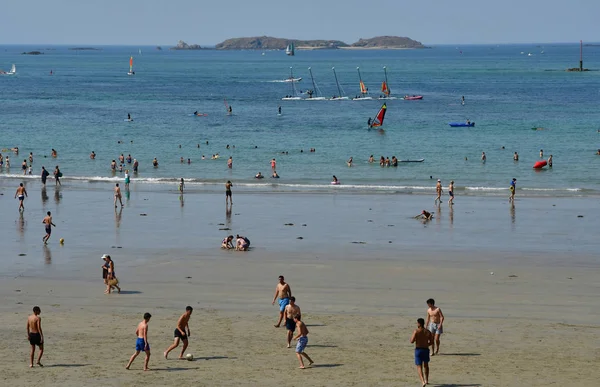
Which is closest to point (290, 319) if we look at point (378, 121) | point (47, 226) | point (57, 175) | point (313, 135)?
point (47, 226)

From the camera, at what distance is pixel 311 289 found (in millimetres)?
28031

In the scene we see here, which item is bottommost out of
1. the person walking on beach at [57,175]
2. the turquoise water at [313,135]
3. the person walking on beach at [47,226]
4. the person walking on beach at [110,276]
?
the person walking on beach at [110,276]

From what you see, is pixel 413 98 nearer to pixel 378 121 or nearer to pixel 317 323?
pixel 378 121

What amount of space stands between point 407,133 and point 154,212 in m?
46.6

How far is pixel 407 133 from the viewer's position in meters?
85.8

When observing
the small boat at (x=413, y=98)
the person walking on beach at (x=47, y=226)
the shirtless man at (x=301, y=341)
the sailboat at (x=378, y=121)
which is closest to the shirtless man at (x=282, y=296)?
the shirtless man at (x=301, y=341)

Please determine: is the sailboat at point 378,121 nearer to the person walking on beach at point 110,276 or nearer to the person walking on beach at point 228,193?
the person walking on beach at point 228,193

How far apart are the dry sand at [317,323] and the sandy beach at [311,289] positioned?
7cm

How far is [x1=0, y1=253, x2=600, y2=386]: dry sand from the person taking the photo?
775 inches

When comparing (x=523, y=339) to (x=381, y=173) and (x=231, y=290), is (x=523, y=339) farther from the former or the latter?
(x=381, y=173)

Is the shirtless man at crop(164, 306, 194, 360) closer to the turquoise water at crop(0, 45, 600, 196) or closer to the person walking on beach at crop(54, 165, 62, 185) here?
the turquoise water at crop(0, 45, 600, 196)

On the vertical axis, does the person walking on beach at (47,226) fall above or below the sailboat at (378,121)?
below

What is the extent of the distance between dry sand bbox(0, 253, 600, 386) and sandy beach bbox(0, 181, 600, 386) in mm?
65

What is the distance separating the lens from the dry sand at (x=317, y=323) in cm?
1969
